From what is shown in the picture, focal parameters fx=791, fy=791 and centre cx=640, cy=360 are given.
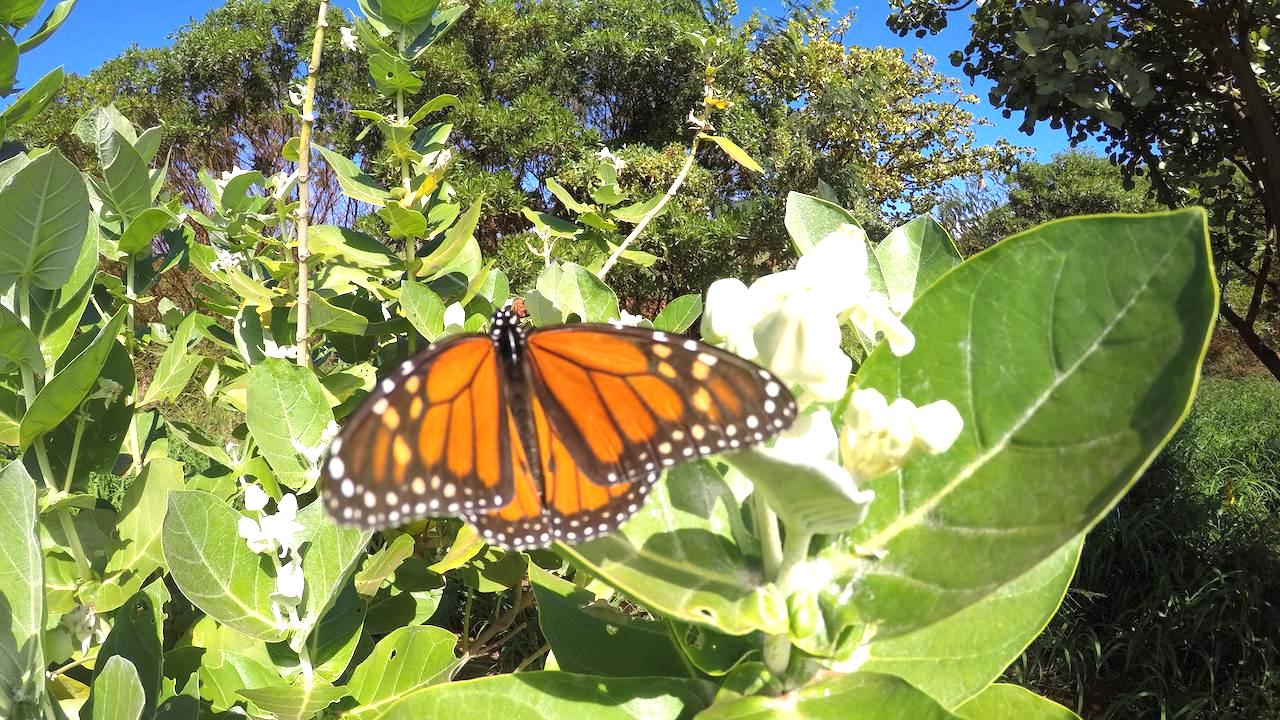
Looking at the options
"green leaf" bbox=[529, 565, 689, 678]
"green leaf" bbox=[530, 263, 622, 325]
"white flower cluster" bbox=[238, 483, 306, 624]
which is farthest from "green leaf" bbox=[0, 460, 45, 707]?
"green leaf" bbox=[530, 263, 622, 325]

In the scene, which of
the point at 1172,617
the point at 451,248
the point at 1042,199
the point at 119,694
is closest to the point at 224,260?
the point at 451,248

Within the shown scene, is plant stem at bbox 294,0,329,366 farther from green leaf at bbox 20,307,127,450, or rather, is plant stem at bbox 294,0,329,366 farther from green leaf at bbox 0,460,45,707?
green leaf at bbox 0,460,45,707

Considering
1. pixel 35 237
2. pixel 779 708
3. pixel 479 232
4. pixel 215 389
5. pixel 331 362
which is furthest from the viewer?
pixel 479 232

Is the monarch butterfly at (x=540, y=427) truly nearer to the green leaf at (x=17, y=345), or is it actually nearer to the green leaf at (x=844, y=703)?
the green leaf at (x=844, y=703)

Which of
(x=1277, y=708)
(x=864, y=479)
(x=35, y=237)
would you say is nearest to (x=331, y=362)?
(x=35, y=237)

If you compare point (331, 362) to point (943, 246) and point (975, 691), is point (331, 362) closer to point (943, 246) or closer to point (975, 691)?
point (943, 246)
